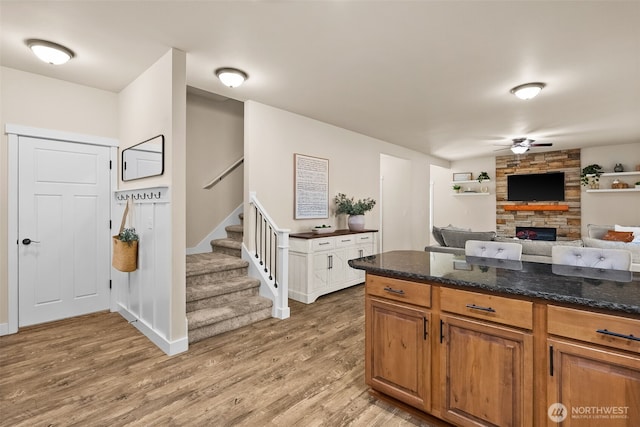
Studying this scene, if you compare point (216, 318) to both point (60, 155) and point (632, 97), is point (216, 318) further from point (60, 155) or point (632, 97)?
point (632, 97)

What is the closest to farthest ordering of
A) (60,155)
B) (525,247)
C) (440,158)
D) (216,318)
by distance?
(216,318)
(60,155)
(525,247)
(440,158)

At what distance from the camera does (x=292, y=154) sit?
4.61 m

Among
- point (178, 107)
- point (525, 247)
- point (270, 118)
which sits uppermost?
point (270, 118)

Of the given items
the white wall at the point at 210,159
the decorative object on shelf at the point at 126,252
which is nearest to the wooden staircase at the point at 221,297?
the decorative object on shelf at the point at 126,252

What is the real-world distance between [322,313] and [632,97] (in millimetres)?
4722

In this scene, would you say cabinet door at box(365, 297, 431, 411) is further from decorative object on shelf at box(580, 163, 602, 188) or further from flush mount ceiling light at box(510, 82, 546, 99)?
decorative object on shelf at box(580, 163, 602, 188)

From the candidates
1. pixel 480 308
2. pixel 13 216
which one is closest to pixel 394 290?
pixel 480 308

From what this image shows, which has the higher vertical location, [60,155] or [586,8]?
[586,8]

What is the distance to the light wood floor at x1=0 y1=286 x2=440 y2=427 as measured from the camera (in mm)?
1962

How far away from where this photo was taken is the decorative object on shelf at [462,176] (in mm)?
8992

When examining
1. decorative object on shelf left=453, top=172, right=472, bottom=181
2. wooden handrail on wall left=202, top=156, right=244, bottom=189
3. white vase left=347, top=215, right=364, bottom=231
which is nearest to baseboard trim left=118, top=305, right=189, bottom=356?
wooden handrail on wall left=202, top=156, right=244, bottom=189

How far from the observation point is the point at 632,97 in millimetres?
3953

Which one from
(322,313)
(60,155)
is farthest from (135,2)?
(322,313)

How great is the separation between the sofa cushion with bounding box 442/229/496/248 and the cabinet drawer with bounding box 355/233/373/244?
1146 millimetres
